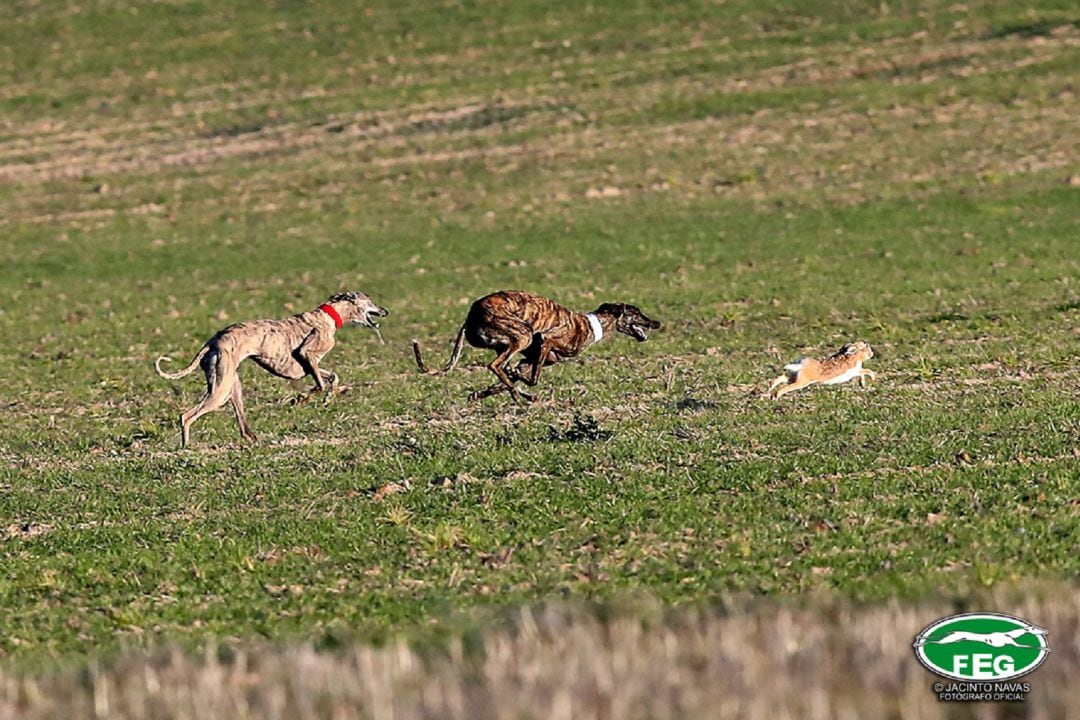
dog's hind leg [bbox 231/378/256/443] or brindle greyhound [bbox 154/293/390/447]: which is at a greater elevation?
brindle greyhound [bbox 154/293/390/447]

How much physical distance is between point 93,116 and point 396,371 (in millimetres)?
29453

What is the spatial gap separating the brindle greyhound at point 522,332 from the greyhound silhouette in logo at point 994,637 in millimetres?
9023

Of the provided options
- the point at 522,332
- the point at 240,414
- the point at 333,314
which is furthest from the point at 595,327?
the point at 240,414

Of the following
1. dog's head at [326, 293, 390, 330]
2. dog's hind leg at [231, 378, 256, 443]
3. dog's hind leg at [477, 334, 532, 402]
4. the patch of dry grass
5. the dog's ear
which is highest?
the dog's ear

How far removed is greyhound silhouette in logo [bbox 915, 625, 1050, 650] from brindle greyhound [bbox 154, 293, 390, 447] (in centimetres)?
896

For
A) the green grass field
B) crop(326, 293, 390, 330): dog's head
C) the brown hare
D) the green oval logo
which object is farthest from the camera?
crop(326, 293, 390, 330): dog's head

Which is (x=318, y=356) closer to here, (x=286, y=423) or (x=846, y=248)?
(x=286, y=423)

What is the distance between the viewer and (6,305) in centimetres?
2894

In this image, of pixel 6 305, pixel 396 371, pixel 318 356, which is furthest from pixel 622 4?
pixel 318 356

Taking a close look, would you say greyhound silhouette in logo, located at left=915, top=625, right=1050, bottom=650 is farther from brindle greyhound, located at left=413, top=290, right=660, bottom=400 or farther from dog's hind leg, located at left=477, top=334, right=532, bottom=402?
dog's hind leg, located at left=477, top=334, right=532, bottom=402

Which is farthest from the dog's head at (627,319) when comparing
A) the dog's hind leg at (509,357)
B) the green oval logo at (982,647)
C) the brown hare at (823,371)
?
the green oval logo at (982,647)

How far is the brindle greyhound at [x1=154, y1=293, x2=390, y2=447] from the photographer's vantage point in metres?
15.1

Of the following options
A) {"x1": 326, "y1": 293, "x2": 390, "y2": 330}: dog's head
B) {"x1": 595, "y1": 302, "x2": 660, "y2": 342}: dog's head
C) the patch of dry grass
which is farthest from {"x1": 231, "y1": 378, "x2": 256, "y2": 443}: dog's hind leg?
the patch of dry grass

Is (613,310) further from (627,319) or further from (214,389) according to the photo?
(214,389)
